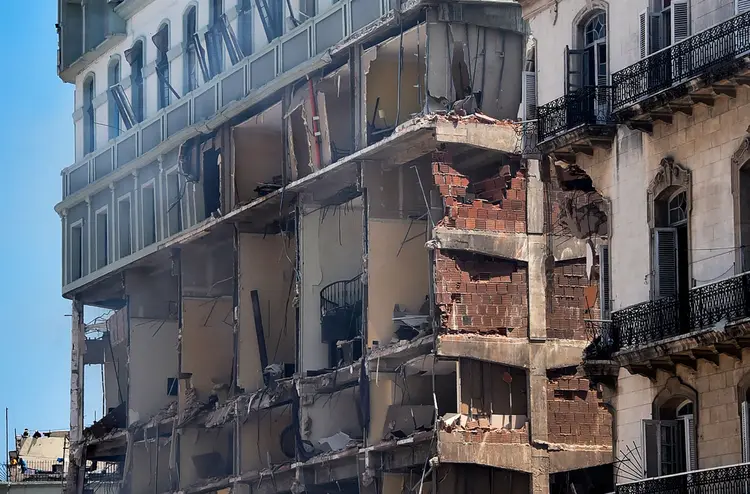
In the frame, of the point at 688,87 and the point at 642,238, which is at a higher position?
the point at 688,87

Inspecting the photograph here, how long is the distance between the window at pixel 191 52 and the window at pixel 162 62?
162 centimetres

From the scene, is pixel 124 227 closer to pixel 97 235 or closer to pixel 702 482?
pixel 97 235

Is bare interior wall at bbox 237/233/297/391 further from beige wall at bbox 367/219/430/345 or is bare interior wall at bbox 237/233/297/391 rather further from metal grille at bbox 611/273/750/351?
metal grille at bbox 611/273/750/351

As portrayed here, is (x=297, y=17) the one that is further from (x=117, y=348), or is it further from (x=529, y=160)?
(x=117, y=348)

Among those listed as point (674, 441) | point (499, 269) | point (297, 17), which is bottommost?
point (674, 441)

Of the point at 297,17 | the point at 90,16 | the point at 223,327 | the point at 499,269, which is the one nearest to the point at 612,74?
the point at 499,269

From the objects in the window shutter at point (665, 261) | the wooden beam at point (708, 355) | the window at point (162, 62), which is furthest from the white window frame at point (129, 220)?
the wooden beam at point (708, 355)

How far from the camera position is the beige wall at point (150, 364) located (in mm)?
73000

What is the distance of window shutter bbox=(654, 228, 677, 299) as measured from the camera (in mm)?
41781

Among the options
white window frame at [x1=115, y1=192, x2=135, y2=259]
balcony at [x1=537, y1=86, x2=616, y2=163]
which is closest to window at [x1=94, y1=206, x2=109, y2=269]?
white window frame at [x1=115, y1=192, x2=135, y2=259]

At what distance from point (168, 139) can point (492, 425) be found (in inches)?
846

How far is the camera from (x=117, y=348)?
79.4 metres

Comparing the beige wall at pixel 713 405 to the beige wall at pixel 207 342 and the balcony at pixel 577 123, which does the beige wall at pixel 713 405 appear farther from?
the beige wall at pixel 207 342

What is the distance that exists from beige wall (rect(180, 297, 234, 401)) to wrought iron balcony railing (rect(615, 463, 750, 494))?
3010 centimetres
